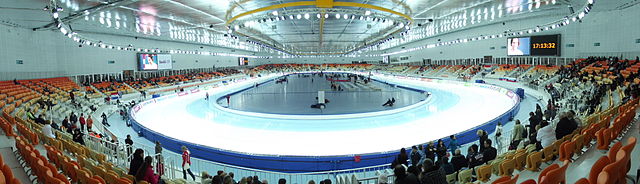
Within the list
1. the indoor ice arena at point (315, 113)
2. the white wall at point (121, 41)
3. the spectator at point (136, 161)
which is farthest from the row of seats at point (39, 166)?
the white wall at point (121, 41)

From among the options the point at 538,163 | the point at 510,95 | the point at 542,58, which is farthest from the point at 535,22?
Result: the point at 538,163

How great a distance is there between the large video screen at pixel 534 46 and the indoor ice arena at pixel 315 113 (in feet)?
0.31

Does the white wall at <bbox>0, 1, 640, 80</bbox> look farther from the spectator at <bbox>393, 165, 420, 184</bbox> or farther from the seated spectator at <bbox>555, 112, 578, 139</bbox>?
the spectator at <bbox>393, 165, 420, 184</bbox>

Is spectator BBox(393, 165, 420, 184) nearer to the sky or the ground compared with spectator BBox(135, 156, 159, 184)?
nearer to the sky

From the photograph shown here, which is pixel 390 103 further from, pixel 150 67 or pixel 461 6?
pixel 150 67

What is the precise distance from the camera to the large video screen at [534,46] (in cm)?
2841

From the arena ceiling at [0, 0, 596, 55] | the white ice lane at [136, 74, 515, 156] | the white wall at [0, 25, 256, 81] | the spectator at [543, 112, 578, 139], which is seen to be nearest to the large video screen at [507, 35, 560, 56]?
the arena ceiling at [0, 0, 596, 55]

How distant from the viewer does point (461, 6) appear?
774 inches

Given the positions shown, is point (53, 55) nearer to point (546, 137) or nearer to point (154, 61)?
point (154, 61)

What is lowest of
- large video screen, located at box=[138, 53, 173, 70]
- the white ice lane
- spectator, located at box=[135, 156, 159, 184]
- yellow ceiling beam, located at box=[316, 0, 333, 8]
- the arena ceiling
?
the white ice lane

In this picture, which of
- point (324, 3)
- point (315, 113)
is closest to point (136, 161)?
point (324, 3)

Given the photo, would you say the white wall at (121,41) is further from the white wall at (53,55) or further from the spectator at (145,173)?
the spectator at (145,173)

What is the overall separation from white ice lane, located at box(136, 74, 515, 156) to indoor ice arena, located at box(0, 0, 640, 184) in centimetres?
8

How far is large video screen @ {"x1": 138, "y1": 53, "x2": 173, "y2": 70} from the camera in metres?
34.8
